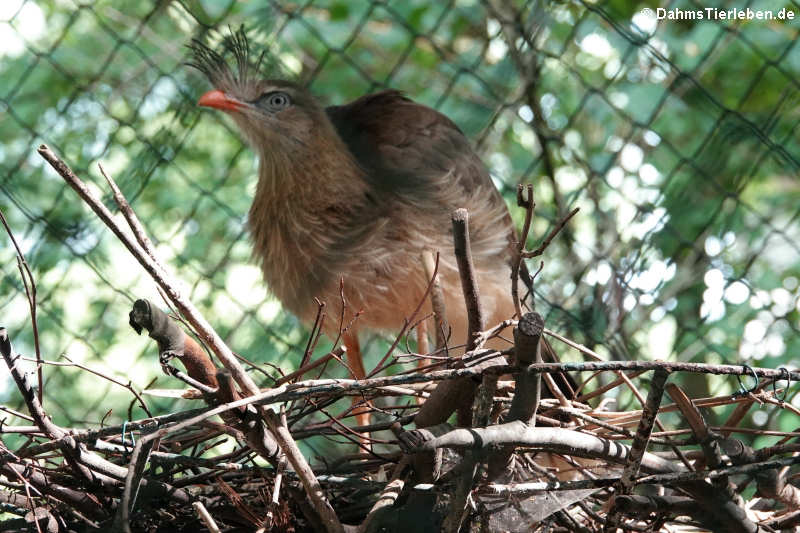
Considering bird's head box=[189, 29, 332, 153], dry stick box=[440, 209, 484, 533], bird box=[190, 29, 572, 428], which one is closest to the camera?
dry stick box=[440, 209, 484, 533]

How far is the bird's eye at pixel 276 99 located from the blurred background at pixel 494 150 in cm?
16

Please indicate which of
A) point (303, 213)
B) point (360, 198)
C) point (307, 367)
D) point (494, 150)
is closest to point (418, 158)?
point (360, 198)

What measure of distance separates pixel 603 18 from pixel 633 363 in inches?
49.1

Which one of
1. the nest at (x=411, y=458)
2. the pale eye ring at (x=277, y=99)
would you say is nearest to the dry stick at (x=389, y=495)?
the nest at (x=411, y=458)

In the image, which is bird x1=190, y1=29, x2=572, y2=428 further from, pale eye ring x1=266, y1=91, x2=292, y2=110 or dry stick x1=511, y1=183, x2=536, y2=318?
dry stick x1=511, y1=183, x2=536, y2=318

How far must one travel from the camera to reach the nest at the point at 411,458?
95 centimetres

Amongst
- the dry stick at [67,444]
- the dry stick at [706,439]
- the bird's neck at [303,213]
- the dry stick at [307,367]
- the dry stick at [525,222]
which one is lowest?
the dry stick at [67,444]

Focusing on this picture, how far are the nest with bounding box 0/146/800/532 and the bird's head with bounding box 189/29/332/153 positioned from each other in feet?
2.92

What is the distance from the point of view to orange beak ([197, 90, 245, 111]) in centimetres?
193

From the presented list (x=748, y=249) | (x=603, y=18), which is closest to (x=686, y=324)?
(x=748, y=249)

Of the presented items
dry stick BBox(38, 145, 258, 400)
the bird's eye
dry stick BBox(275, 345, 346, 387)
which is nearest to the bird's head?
the bird's eye

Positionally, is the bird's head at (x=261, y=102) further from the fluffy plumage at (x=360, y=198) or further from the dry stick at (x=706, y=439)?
the dry stick at (x=706, y=439)

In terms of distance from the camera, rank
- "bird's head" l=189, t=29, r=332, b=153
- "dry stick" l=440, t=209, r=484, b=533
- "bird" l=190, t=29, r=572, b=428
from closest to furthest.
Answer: "dry stick" l=440, t=209, r=484, b=533
"bird" l=190, t=29, r=572, b=428
"bird's head" l=189, t=29, r=332, b=153

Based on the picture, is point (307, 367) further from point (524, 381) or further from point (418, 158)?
point (418, 158)
